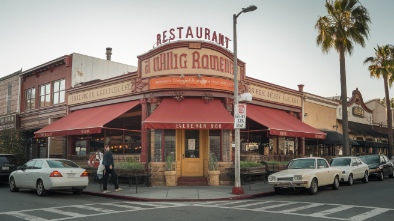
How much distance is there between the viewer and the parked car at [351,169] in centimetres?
1953

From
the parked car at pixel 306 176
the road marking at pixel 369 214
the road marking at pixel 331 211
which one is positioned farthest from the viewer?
the parked car at pixel 306 176

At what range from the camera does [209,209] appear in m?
12.0

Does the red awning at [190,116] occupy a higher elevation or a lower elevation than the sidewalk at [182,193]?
higher

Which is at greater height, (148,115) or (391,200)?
(148,115)

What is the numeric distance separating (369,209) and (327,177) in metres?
5.40

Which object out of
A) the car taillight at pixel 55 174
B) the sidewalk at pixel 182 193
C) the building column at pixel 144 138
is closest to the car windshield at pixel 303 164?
the sidewalk at pixel 182 193

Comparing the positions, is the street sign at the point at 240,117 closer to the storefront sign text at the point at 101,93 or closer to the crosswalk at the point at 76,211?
the crosswalk at the point at 76,211

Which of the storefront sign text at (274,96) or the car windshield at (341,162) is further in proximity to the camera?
the storefront sign text at (274,96)

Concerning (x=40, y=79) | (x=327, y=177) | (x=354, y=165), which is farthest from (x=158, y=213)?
(x=40, y=79)

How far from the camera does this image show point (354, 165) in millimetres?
20406

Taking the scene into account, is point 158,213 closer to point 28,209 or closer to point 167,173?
point 28,209

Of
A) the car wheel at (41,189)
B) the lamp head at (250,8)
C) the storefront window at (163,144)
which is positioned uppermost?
the lamp head at (250,8)

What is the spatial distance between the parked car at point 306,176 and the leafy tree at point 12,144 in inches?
740

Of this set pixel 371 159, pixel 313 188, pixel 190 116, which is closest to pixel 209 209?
pixel 313 188
